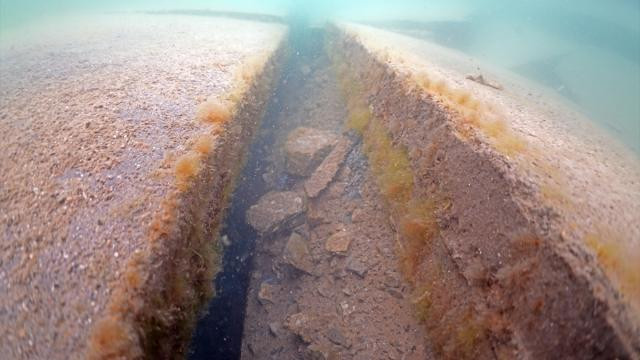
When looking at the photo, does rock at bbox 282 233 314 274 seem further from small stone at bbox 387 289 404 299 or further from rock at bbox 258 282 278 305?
small stone at bbox 387 289 404 299

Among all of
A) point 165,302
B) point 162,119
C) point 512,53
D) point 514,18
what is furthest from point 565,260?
point 514,18

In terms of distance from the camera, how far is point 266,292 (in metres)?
3.75

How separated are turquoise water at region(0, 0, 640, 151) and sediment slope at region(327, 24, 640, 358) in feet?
19.8

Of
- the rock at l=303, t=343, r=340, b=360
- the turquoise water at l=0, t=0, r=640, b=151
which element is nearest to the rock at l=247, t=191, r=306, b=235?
the rock at l=303, t=343, r=340, b=360

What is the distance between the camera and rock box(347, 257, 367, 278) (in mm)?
3658

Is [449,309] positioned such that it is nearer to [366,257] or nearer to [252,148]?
[366,257]

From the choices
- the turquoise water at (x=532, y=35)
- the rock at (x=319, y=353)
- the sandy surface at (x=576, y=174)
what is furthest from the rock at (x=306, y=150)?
the turquoise water at (x=532, y=35)

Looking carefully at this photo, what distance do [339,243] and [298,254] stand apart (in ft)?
→ 1.51

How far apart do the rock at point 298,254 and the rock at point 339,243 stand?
0.78 ft

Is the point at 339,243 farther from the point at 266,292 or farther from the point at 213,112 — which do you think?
the point at 213,112

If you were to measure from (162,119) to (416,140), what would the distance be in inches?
99.8

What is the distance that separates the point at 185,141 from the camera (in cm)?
328

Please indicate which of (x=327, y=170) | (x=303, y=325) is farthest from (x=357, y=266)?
(x=327, y=170)

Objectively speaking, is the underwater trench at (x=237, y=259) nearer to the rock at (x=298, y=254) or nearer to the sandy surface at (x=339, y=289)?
the sandy surface at (x=339, y=289)
